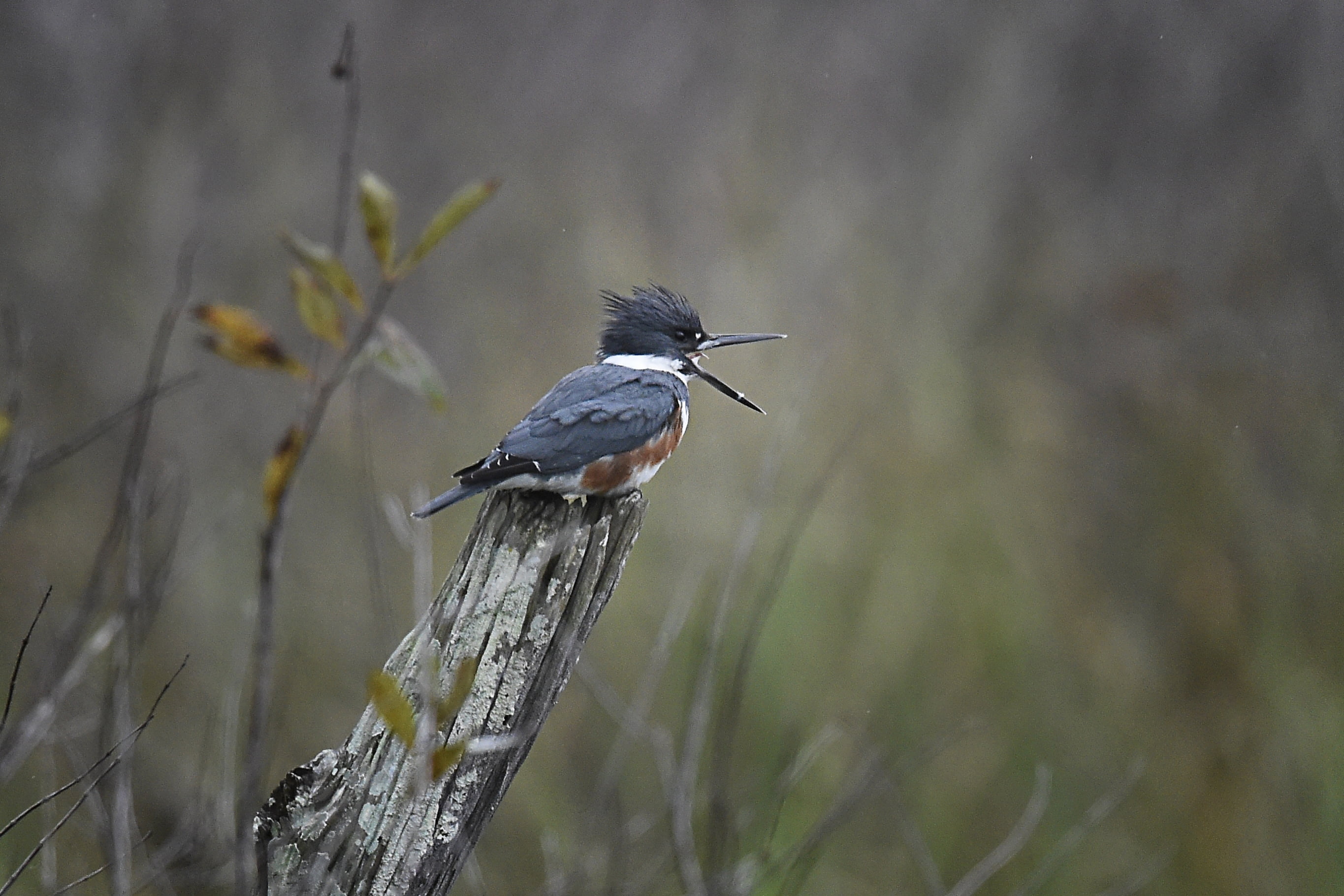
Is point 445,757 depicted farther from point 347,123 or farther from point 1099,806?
point 1099,806

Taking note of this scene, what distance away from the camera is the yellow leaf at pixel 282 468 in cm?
78

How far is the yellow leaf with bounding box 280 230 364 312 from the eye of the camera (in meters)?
0.82

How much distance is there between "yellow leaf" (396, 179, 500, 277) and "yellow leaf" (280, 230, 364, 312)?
6 centimetres

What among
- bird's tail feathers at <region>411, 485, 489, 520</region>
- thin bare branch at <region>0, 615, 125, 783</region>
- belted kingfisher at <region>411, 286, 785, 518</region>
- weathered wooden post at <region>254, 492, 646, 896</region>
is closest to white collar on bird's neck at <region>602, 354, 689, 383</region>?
belted kingfisher at <region>411, 286, 785, 518</region>

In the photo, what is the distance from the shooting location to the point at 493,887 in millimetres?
5043

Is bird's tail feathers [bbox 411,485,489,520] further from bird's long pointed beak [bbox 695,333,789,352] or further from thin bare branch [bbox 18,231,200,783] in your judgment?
bird's long pointed beak [bbox 695,333,789,352]

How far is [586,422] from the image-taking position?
7.91 feet

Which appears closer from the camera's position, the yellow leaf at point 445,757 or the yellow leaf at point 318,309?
the yellow leaf at point 318,309

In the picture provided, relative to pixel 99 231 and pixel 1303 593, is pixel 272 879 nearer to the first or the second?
pixel 99 231

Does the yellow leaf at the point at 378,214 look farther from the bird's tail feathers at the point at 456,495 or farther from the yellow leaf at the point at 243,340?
the bird's tail feathers at the point at 456,495

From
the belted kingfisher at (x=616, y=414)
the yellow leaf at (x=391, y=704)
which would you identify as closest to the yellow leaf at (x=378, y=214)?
the yellow leaf at (x=391, y=704)

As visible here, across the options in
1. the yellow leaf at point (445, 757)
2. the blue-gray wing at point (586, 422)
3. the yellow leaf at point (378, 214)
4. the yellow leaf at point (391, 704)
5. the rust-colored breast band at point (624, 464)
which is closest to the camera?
the yellow leaf at point (378, 214)

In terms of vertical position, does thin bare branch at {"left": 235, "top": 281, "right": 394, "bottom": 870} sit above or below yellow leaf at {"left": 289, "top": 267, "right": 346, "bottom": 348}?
below

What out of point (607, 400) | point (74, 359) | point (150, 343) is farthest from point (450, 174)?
point (607, 400)
